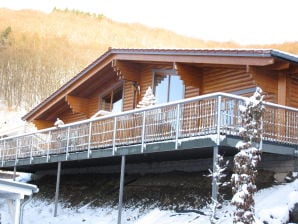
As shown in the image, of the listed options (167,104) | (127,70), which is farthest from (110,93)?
(167,104)

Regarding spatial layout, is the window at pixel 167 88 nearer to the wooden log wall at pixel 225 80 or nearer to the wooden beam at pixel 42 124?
the wooden log wall at pixel 225 80

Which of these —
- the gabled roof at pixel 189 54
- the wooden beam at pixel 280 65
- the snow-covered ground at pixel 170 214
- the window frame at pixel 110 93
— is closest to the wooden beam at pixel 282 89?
the wooden beam at pixel 280 65

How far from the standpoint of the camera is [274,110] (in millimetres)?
13328

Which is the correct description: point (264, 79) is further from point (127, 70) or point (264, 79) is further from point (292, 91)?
point (127, 70)

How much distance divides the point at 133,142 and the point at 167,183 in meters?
A: 2.03

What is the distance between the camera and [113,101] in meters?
21.6

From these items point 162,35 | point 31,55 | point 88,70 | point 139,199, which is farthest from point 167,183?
point 162,35

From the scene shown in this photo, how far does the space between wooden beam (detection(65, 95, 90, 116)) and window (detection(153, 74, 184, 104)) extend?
196 inches

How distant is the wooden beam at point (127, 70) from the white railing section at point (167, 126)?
90.8 inches

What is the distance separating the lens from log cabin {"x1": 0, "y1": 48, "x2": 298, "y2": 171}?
12.8 metres

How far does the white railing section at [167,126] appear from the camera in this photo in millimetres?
12305

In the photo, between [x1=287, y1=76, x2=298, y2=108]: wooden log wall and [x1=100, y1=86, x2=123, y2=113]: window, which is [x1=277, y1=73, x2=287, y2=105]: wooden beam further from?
[x1=100, y1=86, x2=123, y2=113]: window

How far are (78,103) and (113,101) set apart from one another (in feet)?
6.48

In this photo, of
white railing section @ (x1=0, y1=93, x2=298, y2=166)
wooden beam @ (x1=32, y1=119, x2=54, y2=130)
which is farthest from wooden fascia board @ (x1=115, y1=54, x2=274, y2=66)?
wooden beam @ (x1=32, y1=119, x2=54, y2=130)
